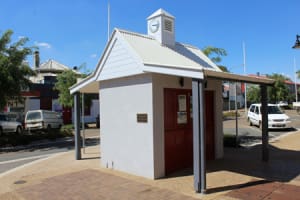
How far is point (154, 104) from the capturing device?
7.36m

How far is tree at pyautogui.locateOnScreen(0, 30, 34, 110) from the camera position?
14.7m

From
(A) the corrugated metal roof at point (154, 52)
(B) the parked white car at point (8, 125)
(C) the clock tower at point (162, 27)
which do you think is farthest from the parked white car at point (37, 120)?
(A) the corrugated metal roof at point (154, 52)

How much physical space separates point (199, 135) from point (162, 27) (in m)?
4.53

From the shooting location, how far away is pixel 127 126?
→ 820 cm

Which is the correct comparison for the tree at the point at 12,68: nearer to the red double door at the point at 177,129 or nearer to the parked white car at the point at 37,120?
the parked white car at the point at 37,120

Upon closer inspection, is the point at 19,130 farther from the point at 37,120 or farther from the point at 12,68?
the point at 12,68

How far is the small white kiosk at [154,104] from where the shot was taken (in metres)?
6.90

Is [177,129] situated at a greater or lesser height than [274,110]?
lesser

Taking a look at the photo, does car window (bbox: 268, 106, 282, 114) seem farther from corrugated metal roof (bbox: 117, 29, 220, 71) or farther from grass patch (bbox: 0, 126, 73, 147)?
grass patch (bbox: 0, 126, 73, 147)

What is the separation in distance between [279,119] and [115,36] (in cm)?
1433

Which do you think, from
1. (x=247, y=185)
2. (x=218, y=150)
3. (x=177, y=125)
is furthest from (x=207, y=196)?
(x=218, y=150)

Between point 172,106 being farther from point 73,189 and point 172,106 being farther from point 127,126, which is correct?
point 73,189

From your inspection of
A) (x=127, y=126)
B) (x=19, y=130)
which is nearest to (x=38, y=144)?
(x=19, y=130)

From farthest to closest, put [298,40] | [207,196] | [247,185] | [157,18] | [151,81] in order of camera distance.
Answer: [298,40]
[157,18]
[151,81]
[247,185]
[207,196]
